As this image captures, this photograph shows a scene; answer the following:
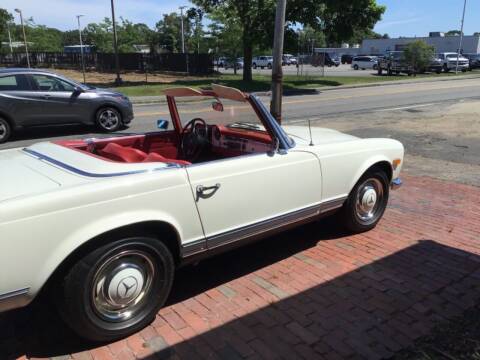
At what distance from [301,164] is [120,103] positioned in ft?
28.8

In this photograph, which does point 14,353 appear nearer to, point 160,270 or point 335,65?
point 160,270

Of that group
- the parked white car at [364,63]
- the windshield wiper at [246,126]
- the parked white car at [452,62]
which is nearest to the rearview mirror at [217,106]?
the windshield wiper at [246,126]

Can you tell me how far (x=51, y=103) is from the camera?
1080 centimetres

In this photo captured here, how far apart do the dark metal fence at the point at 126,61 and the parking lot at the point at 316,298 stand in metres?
30.3

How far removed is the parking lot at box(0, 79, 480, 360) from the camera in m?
2.88

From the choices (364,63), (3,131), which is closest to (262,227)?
(3,131)

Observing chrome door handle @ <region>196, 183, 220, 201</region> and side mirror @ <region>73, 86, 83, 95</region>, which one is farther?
side mirror @ <region>73, 86, 83, 95</region>

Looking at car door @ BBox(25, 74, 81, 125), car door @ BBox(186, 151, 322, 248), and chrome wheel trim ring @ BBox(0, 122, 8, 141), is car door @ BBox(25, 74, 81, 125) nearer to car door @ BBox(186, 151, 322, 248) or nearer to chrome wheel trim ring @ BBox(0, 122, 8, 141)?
chrome wheel trim ring @ BBox(0, 122, 8, 141)

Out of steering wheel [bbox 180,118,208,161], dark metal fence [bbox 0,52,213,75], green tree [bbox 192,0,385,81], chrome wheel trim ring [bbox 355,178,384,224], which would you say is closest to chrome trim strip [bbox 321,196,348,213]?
chrome wheel trim ring [bbox 355,178,384,224]

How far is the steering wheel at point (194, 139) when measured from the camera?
13.5 ft

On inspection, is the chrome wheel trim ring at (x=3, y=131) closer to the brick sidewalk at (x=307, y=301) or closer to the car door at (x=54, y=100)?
the car door at (x=54, y=100)

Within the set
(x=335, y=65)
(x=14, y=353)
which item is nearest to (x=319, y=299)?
(x=14, y=353)

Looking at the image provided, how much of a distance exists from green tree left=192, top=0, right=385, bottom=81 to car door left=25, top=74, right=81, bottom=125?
590 inches

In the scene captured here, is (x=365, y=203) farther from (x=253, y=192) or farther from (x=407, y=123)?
(x=407, y=123)
